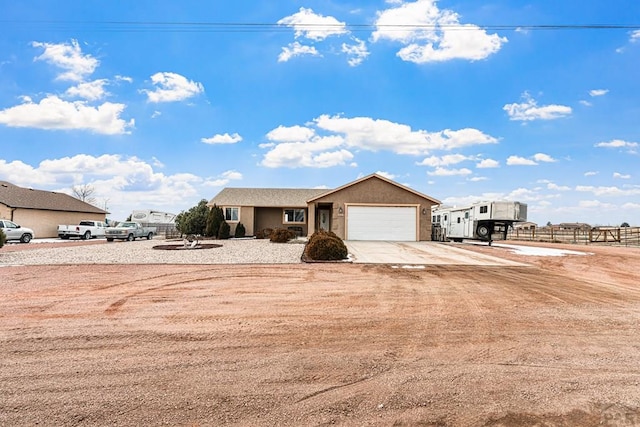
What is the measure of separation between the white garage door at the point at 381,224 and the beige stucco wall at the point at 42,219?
1063 inches

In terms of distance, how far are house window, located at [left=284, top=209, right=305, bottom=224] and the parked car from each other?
18.8m

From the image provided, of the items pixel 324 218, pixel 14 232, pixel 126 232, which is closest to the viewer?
pixel 14 232

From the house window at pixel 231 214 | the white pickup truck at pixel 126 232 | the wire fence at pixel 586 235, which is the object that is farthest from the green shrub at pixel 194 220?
the wire fence at pixel 586 235

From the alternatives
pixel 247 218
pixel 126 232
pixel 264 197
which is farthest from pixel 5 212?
pixel 264 197

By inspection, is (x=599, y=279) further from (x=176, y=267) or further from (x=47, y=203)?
(x=47, y=203)

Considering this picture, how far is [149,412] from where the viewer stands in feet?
11.1

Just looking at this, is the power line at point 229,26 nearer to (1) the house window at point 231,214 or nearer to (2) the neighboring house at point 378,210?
(2) the neighboring house at point 378,210

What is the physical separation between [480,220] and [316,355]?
74.9 feet

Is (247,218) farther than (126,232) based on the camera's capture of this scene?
Yes

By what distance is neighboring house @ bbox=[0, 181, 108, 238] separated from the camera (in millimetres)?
30750

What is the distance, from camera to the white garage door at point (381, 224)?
25859 millimetres

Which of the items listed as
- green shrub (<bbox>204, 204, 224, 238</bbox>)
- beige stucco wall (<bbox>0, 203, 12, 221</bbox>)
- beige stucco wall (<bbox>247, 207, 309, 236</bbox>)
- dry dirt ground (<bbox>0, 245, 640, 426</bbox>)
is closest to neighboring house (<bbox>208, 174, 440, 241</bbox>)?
beige stucco wall (<bbox>247, 207, 309, 236</bbox>)

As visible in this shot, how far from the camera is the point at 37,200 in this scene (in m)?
33.5

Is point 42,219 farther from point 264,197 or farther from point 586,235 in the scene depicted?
point 586,235
